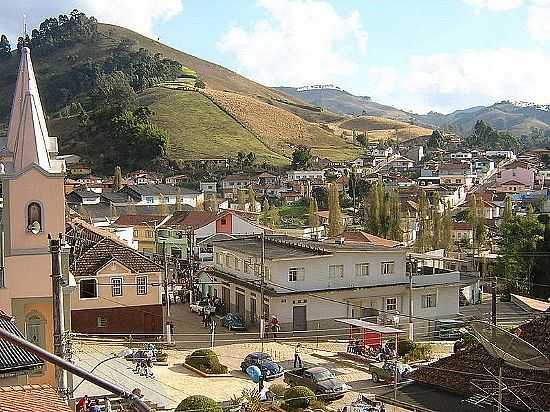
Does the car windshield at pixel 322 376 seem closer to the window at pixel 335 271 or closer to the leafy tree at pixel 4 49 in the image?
the window at pixel 335 271

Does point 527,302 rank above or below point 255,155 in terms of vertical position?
below

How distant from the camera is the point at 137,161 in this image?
301 feet

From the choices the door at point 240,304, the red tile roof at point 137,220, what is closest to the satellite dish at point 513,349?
the door at point 240,304

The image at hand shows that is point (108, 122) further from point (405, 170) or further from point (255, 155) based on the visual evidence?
point (405, 170)

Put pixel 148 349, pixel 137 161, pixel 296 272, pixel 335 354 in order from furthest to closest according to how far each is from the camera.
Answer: pixel 137 161 → pixel 296 272 → pixel 335 354 → pixel 148 349

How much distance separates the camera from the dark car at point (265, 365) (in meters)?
23.2

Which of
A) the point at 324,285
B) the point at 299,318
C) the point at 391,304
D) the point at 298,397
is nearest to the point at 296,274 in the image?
the point at 324,285

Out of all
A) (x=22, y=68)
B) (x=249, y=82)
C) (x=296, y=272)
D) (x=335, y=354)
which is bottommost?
(x=335, y=354)

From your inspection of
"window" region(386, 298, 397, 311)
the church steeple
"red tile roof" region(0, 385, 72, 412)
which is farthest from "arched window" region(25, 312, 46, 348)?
"window" region(386, 298, 397, 311)

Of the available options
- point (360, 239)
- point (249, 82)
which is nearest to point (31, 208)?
point (360, 239)

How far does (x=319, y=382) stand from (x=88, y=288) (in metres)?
11.1

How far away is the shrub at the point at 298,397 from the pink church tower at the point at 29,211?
611 centimetres

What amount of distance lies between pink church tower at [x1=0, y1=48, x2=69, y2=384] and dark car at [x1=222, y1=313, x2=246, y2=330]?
40.9ft

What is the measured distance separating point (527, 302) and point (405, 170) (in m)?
76.4
